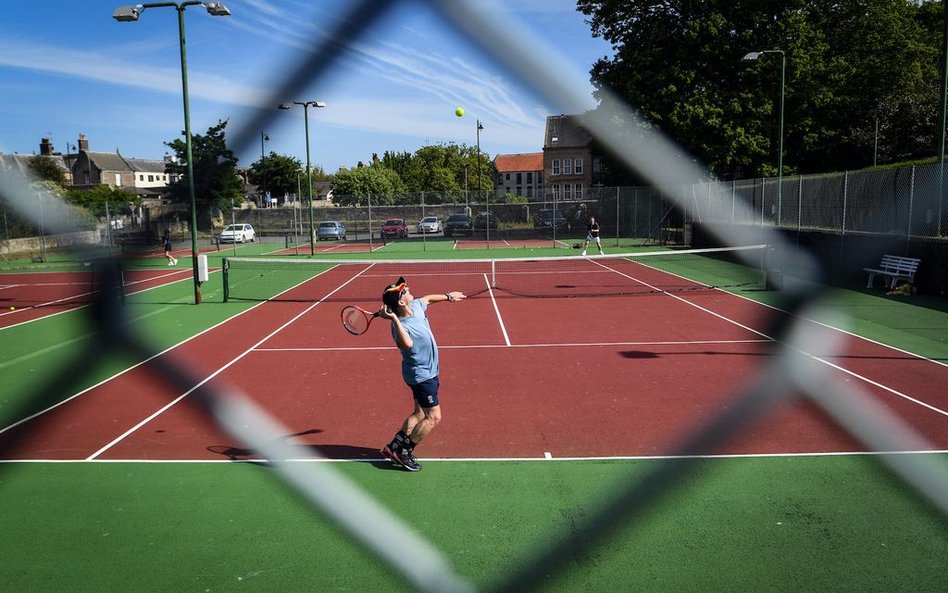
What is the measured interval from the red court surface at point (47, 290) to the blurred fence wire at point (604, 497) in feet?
24.5

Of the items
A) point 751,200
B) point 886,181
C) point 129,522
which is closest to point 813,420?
point 129,522

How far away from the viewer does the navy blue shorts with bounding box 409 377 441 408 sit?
19.7 ft

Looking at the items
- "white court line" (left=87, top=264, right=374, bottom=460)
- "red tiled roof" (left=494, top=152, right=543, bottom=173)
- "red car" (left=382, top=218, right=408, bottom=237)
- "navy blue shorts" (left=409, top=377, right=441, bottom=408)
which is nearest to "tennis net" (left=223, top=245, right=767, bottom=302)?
"white court line" (left=87, top=264, right=374, bottom=460)

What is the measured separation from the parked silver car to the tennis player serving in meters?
38.3

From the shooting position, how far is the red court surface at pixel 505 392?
23.5ft

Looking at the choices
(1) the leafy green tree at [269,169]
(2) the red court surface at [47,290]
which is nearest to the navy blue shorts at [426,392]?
(1) the leafy green tree at [269,169]

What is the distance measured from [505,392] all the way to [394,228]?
116 ft

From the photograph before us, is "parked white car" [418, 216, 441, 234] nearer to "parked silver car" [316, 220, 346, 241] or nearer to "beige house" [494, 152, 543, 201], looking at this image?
"parked silver car" [316, 220, 346, 241]

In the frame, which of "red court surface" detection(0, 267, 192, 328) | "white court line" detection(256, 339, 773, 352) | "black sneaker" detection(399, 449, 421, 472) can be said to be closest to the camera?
"black sneaker" detection(399, 449, 421, 472)

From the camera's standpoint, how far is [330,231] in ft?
144

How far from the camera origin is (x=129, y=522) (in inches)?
209

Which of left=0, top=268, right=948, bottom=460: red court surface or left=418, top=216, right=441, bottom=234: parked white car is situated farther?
left=418, top=216, right=441, bottom=234: parked white car

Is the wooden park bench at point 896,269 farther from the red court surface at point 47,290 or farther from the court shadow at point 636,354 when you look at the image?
the red court surface at point 47,290

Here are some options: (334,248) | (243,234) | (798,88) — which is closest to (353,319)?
(798,88)
